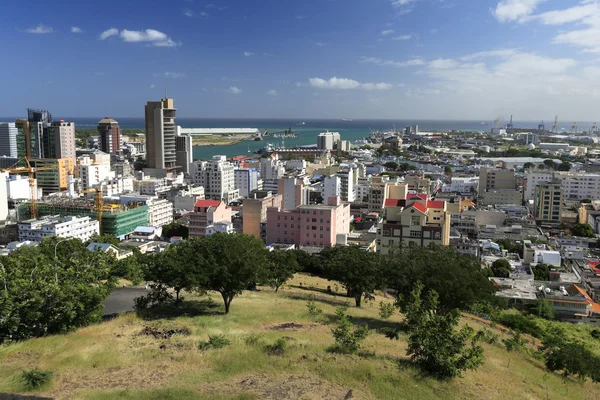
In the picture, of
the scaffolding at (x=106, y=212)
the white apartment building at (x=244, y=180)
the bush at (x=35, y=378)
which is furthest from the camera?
the white apartment building at (x=244, y=180)

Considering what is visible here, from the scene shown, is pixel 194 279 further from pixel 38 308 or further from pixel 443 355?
pixel 443 355

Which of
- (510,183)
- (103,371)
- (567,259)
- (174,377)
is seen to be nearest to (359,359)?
(174,377)

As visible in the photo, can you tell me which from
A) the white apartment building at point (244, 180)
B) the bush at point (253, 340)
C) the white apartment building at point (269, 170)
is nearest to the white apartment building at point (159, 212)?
the white apartment building at point (244, 180)

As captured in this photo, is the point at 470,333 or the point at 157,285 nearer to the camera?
the point at 470,333

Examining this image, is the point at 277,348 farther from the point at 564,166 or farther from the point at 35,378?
the point at 564,166

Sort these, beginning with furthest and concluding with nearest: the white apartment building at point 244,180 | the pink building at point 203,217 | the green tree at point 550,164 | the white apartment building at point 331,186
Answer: the green tree at point 550,164 → the white apartment building at point 244,180 → the white apartment building at point 331,186 → the pink building at point 203,217

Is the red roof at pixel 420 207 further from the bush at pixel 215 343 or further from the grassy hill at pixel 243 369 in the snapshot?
the bush at pixel 215 343
